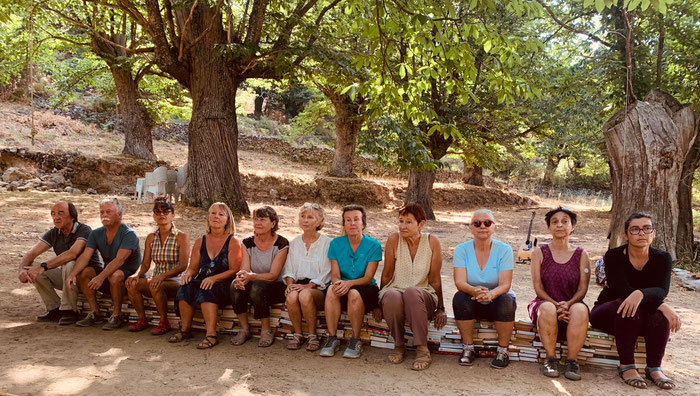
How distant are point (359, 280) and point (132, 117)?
13286 mm

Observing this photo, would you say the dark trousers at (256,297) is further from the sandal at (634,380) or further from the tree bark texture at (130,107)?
the tree bark texture at (130,107)

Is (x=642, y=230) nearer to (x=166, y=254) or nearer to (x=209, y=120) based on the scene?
(x=166, y=254)

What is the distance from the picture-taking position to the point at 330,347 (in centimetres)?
367

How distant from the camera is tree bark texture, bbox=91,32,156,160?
1430 centimetres

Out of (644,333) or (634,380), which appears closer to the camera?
(634,380)

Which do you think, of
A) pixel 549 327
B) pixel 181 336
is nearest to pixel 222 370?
pixel 181 336

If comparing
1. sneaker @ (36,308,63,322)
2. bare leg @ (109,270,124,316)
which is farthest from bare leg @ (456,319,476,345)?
sneaker @ (36,308,63,322)

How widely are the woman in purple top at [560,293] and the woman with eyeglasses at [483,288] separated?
0.21 m

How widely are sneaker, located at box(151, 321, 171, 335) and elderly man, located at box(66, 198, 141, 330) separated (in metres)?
0.38

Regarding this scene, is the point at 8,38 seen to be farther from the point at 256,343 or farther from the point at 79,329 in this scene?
the point at 256,343

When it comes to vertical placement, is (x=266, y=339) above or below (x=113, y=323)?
above

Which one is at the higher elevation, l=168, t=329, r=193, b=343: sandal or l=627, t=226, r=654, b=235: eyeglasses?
l=627, t=226, r=654, b=235: eyeglasses

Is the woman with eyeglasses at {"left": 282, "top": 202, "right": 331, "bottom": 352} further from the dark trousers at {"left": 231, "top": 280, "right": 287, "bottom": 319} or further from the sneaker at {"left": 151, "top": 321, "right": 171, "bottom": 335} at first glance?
the sneaker at {"left": 151, "top": 321, "right": 171, "bottom": 335}

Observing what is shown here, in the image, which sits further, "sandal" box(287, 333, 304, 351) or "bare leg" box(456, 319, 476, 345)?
"sandal" box(287, 333, 304, 351)
